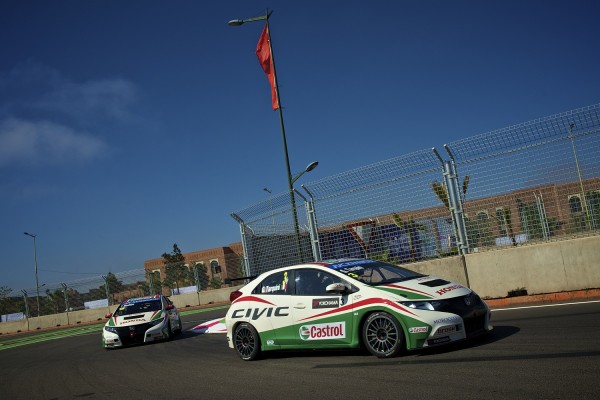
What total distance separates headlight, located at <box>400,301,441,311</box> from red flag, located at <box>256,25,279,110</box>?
1389cm

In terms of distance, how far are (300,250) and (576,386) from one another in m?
11.2

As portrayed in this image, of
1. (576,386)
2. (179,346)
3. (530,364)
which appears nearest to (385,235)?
(179,346)

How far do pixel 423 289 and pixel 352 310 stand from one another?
0.95m

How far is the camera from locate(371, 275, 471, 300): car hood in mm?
6973

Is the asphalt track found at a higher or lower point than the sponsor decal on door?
lower

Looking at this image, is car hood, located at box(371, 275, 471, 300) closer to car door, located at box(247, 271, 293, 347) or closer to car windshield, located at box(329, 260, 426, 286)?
car windshield, located at box(329, 260, 426, 286)

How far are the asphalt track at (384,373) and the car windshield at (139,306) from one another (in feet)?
11.6

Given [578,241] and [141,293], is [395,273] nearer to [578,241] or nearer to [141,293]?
[578,241]

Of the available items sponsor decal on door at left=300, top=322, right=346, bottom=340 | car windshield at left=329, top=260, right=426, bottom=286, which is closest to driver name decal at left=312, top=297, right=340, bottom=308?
sponsor decal on door at left=300, top=322, right=346, bottom=340

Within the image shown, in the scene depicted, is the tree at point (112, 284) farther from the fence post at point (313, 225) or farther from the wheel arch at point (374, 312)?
the wheel arch at point (374, 312)

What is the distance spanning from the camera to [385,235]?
13688 mm

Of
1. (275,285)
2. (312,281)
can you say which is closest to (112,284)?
(275,285)

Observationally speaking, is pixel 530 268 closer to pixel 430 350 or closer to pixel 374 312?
pixel 430 350

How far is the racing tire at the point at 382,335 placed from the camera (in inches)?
273
